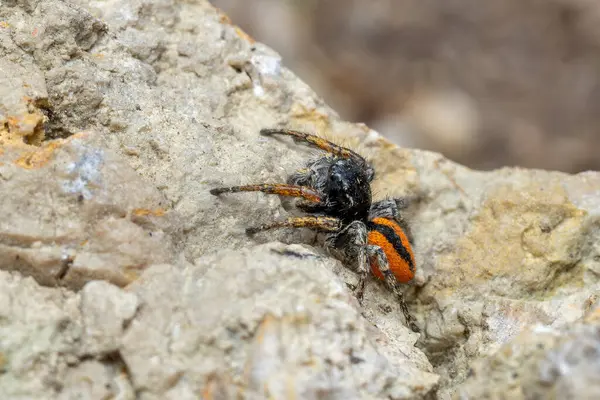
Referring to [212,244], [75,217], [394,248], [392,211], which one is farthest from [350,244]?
[75,217]

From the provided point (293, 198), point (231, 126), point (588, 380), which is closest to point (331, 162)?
point (293, 198)

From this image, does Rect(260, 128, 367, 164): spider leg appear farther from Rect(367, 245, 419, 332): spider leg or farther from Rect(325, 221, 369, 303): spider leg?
Rect(367, 245, 419, 332): spider leg

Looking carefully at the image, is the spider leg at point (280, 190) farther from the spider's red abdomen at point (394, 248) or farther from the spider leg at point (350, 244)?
the spider's red abdomen at point (394, 248)

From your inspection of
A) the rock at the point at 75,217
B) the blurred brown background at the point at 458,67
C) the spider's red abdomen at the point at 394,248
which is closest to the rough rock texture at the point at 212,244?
the rock at the point at 75,217

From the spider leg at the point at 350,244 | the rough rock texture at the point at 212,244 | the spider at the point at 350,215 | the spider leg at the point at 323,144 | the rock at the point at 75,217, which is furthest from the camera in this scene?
the spider leg at the point at 323,144

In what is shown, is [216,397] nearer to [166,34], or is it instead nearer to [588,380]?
[588,380]

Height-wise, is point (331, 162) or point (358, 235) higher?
point (331, 162)

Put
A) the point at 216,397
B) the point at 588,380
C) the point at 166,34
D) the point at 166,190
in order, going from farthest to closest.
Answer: the point at 166,34 < the point at 166,190 < the point at 216,397 < the point at 588,380

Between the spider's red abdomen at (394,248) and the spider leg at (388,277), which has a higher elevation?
the spider's red abdomen at (394,248)
